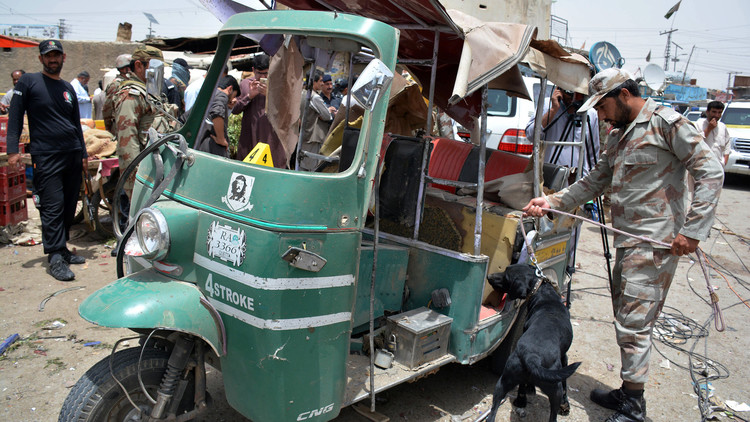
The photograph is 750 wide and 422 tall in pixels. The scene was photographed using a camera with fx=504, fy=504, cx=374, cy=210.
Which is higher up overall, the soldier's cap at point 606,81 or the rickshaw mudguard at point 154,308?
the soldier's cap at point 606,81

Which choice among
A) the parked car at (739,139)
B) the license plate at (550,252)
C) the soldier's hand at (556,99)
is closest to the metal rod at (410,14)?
the license plate at (550,252)

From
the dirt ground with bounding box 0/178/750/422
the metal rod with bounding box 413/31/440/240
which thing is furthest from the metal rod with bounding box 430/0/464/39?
the dirt ground with bounding box 0/178/750/422

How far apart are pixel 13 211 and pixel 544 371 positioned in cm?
660

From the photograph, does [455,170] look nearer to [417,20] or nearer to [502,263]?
[502,263]

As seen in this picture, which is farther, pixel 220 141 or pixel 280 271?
pixel 220 141

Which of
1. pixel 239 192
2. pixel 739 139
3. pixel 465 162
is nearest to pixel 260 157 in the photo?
pixel 239 192

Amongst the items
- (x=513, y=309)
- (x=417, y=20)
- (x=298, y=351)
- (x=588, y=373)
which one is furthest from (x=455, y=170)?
(x=298, y=351)

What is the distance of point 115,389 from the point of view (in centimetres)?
236

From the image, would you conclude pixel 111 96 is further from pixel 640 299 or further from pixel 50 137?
pixel 640 299

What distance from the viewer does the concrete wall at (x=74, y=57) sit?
57.0 feet

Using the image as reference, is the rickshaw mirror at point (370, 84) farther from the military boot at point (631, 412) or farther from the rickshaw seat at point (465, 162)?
the military boot at point (631, 412)

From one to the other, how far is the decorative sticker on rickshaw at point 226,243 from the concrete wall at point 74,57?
1765 centimetres

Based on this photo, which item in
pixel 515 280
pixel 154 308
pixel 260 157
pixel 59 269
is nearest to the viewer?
pixel 154 308

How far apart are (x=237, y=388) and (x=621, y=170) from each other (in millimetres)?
2811
